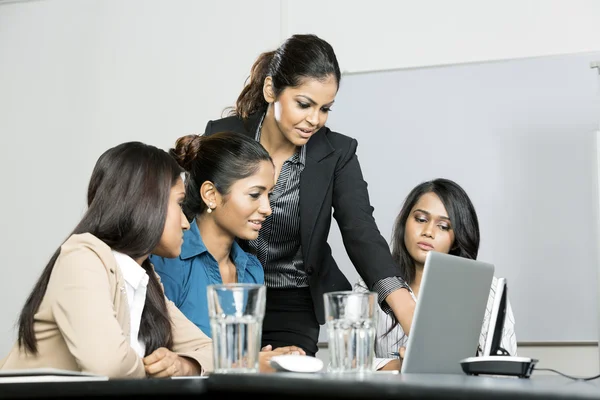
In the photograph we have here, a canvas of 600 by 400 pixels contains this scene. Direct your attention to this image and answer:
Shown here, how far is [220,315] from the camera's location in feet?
3.32

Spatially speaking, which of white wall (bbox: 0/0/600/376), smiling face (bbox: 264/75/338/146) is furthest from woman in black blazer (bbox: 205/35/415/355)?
white wall (bbox: 0/0/600/376)

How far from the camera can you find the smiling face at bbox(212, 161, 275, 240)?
2199 millimetres

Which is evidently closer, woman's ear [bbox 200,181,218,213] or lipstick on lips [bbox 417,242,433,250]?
woman's ear [bbox 200,181,218,213]

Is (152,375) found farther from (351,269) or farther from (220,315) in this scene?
(351,269)

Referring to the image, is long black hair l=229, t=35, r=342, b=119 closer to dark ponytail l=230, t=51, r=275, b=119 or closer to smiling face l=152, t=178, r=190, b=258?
dark ponytail l=230, t=51, r=275, b=119

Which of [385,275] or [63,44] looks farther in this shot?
[63,44]

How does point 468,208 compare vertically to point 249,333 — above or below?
above

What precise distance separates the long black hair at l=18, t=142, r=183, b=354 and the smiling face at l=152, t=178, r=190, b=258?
0.03 m

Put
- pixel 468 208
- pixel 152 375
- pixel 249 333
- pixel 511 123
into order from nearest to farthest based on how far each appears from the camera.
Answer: pixel 249 333 → pixel 152 375 → pixel 468 208 → pixel 511 123

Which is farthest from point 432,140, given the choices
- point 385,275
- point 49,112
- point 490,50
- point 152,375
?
point 152,375

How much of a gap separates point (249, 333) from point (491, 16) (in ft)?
8.88

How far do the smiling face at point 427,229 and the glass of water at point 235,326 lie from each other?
1.74 m

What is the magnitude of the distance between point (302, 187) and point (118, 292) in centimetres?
94

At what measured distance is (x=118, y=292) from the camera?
1463 mm
